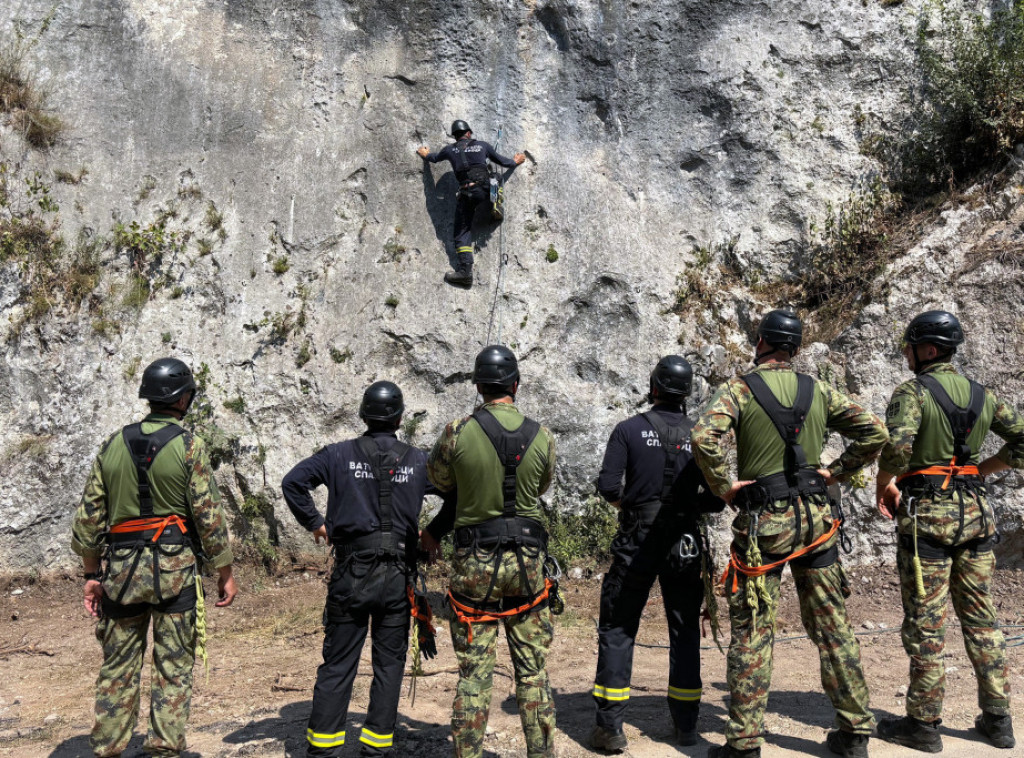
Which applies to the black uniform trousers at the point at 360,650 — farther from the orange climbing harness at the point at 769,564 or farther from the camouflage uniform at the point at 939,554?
the camouflage uniform at the point at 939,554

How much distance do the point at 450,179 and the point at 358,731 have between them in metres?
6.80

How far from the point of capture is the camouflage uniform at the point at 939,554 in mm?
4586

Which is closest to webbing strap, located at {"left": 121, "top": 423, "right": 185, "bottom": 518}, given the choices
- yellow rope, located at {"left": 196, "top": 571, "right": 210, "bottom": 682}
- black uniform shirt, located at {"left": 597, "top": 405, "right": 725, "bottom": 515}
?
yellow rope, located at {"left": 196, "top": 571, "right": 210, "bottom": 682}

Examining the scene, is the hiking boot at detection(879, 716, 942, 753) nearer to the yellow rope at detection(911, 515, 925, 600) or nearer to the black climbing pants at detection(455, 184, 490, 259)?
the yellow rope at detection(911, 515, 925, 600)

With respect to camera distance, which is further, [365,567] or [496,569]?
[365,567]

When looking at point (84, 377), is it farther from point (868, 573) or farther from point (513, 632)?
point (868, 573)

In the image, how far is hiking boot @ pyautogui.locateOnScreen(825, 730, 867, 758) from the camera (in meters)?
4.36

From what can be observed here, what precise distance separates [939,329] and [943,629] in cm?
184

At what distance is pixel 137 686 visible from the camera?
4391 millimetres

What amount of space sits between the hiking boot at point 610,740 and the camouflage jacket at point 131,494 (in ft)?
8.63

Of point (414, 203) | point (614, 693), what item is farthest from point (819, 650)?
point (414, 203)

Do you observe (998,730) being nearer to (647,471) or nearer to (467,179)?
(647,471)

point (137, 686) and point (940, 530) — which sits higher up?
point (940, 530)

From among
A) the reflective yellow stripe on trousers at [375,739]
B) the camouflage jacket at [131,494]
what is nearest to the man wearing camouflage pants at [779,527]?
the reflective yellow stripe on trousers at [375,739]
